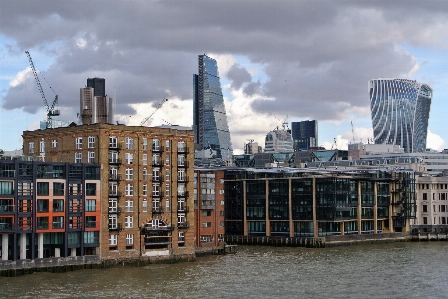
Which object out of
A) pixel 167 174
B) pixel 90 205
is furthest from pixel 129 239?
pixel 167 174

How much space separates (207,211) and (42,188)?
37.0 meters

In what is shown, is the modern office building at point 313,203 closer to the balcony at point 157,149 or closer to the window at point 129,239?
the balcony at point 157,149

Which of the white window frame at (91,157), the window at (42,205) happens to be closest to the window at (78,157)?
the white window frame at (91,157)

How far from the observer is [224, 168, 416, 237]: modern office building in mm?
158125

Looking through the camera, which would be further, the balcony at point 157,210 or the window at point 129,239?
the balcony at point 157,210

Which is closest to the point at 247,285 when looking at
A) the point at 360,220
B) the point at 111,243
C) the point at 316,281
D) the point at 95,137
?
the point at 316,281

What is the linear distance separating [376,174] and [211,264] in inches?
2858

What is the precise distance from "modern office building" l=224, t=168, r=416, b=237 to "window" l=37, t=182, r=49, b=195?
71.5 m

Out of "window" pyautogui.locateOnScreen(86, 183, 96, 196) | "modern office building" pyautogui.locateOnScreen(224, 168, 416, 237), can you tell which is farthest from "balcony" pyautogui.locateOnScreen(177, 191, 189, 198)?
"modern office building" pyautogui.locateOnScreen(224, 168, 416, 237)

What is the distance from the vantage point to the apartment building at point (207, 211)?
128 metres

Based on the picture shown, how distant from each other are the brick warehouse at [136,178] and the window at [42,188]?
893 centimetres

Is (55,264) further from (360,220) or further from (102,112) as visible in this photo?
(360,220)

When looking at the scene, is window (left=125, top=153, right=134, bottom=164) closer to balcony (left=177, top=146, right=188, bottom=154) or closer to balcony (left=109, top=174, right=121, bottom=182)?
balcony (left=109, top=174, right=121, bottom=182)

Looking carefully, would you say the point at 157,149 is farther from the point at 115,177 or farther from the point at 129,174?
the point at 115,177
